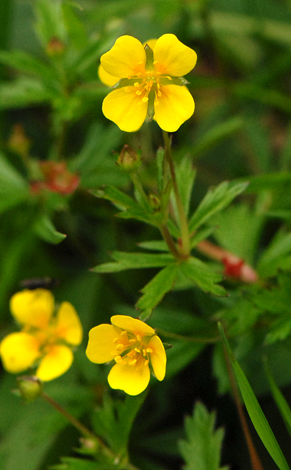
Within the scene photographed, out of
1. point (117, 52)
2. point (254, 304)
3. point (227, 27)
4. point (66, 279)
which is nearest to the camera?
point (117, 52)

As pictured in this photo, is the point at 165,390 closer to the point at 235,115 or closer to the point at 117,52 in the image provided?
the point at 117,52

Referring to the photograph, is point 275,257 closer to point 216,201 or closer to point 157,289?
point 216,201

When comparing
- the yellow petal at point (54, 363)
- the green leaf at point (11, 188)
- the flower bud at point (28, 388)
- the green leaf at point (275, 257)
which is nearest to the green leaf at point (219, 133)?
the green leaf at point (275, 257)

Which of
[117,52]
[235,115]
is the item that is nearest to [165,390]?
[117,52]

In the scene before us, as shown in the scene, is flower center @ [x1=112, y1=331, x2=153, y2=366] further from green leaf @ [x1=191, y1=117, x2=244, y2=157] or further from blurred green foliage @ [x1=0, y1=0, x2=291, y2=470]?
green leaf @ [x1=191, y1=117, x2=244, y2=157]

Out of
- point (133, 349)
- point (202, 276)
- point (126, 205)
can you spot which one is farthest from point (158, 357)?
point (126, 205)
